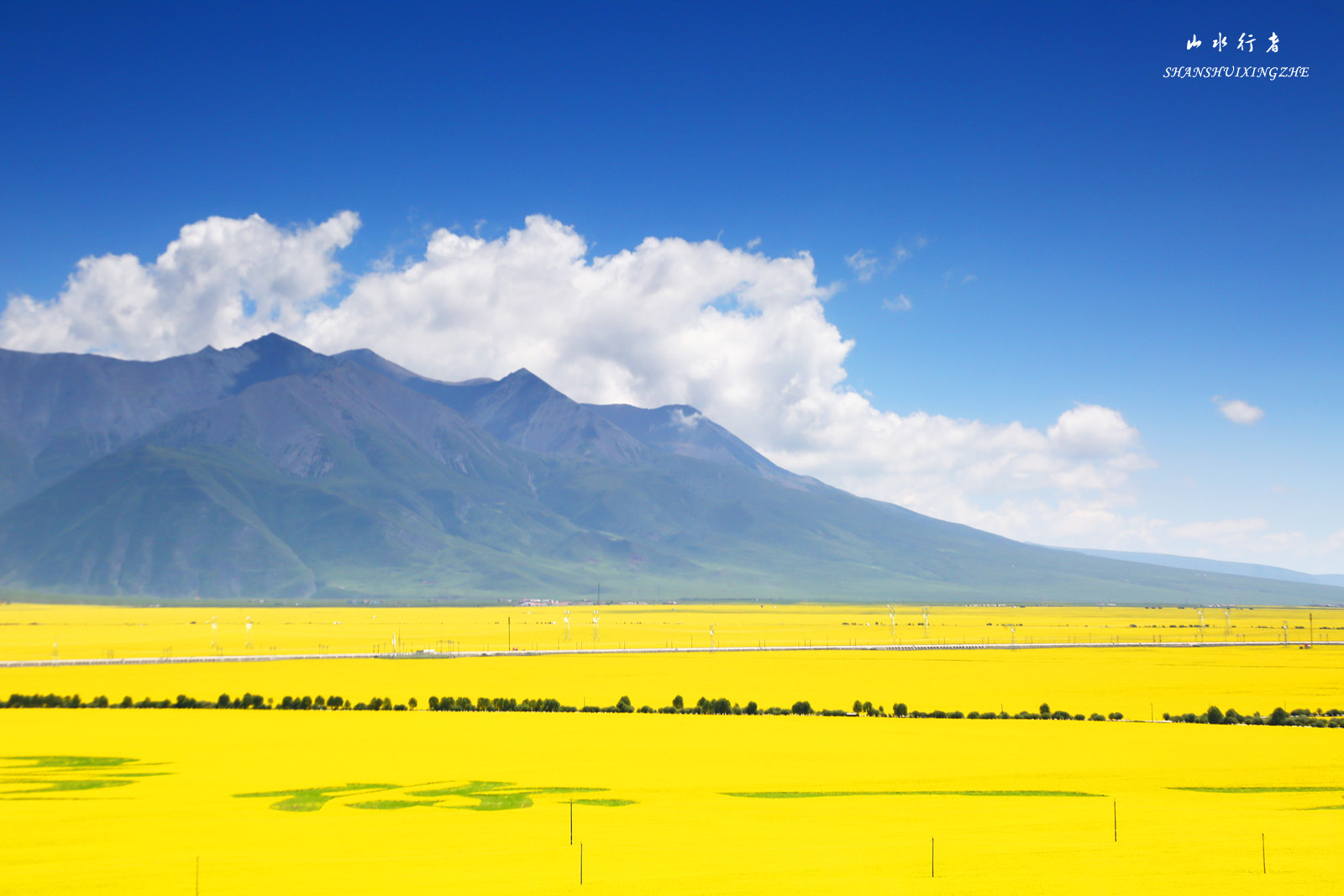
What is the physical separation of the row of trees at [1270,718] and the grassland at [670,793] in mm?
3277

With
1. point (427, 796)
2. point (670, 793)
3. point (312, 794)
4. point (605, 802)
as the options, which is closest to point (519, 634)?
point (312, 794)

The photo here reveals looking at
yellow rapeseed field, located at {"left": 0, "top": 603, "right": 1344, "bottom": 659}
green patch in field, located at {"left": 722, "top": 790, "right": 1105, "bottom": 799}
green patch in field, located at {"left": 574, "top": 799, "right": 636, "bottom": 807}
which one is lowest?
yellow rapeseed field, located at {"left": 0, "top": 603, "right": 1344, "bottom": 659}

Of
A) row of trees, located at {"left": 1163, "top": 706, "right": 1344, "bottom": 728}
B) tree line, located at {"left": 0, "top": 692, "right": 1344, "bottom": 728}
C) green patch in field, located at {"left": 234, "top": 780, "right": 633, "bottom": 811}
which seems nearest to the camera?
green patch in field, located at {"left": 234, "top": 780, "right": 633, "bottom": 811}

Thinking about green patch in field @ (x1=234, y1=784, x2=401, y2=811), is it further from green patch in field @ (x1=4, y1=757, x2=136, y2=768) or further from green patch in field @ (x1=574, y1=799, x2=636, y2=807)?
green patch in field @ (x1=4, y1=757, x2=136, y2=768)

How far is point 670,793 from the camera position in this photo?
116ft

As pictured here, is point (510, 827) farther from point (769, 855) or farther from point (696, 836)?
point (769, 855)

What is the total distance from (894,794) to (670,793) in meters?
7.64

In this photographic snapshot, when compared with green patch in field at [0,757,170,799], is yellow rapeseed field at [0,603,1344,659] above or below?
below

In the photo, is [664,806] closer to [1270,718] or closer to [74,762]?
[74,762]

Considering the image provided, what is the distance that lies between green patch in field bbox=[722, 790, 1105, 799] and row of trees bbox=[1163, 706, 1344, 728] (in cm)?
Result: 2746

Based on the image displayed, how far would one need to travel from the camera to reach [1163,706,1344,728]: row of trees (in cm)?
5662

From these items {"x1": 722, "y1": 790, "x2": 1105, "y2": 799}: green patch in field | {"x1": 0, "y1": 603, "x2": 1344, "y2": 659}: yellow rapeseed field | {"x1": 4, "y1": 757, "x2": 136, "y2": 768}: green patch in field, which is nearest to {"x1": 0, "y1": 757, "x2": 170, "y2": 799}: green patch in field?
{"x1": 4, "y1": 757, "x2": 136, "y2": 768}: green patch in field

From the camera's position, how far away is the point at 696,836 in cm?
2703

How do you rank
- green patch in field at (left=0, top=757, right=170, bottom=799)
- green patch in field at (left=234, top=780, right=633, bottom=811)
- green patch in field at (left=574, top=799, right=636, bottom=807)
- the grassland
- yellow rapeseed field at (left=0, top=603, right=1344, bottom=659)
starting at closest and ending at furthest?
the grassland, green patch in field at (left=234, top=780, right=633, bottom=811), green patch in field at (left=574, top=799, right=636, bottom=807), green patch in field at (left=0, top=757, right=170, bottom=799), yellow rapeseed field at (left=0, top=603, right=1344, bottom=659)
